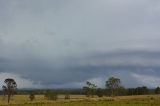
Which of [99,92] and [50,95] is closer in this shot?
[50,95]

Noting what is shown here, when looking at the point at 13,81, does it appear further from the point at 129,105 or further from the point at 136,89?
the point at 129,105

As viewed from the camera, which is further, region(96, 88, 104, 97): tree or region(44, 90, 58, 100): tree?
region(96, 88, 104, 97): tree

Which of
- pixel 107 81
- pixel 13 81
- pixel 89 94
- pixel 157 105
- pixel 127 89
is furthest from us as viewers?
pixel 127 89

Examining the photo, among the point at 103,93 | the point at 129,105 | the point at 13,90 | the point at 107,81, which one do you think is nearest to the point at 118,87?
the point at 107,81

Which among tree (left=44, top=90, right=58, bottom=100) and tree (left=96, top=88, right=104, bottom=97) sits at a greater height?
tree (left=96, top=88, right=104, bottom=97)

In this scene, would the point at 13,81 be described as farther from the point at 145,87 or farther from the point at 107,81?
the point at 145,87

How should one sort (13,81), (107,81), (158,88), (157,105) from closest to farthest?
1. (157,105)
2. (13,81)
3. (107,81)
4. (158,88)

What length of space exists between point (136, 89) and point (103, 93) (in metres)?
16.1

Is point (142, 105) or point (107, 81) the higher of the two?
point (107, 81)

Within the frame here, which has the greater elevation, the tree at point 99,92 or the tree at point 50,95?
the tree at point 99,92

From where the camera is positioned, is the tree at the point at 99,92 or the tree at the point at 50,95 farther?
the tree at the point at 99,92

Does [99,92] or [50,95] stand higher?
[99,92]

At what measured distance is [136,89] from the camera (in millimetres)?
171750

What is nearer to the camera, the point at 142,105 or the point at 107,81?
the point at 142,105
